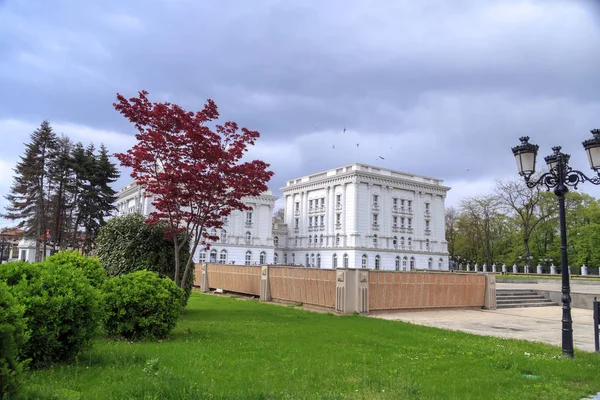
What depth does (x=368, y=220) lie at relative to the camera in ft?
228

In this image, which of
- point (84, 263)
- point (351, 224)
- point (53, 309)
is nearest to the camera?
point (53, 309)

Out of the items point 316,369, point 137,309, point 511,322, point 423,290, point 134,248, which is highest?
point 134,248

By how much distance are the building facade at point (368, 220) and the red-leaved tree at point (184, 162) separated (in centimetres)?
5379

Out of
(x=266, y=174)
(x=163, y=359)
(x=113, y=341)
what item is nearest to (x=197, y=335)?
(x=113, y=341)

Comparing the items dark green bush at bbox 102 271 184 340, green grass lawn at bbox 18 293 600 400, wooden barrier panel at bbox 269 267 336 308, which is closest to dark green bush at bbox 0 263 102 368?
green grass lawn at bbox 18 293 600 400

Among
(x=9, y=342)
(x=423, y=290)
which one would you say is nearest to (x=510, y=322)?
(x=423, y=290)

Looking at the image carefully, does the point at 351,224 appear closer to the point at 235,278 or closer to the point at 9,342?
the point at 235,278

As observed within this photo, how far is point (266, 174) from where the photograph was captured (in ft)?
45.4

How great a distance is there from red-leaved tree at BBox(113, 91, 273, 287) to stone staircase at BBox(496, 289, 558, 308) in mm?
12650

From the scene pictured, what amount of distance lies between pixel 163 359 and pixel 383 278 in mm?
10336

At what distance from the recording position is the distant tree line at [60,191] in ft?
140

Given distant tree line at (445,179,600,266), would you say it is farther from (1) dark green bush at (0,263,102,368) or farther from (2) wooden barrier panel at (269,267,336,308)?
(1) dark green bush at (0,263,102,368)

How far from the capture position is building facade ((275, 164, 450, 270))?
68750 millimetres

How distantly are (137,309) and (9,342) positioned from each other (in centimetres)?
447
